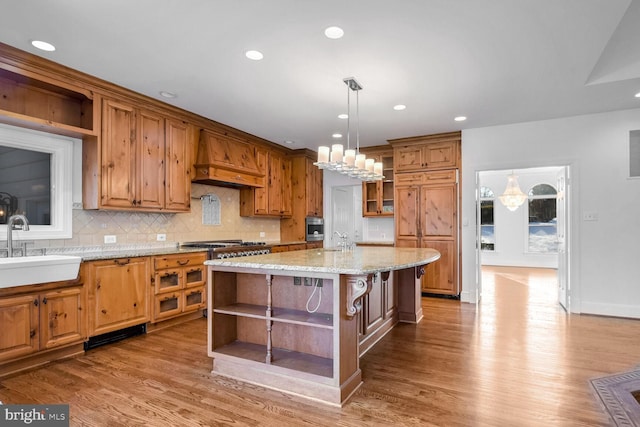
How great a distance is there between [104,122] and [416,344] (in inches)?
151

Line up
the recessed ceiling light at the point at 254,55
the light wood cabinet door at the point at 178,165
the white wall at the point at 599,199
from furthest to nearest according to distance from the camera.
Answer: the white wall at the point at 599,199
the light wood cabinet door at the point at 178,165
the recessed ceiling light at the point at 254,55

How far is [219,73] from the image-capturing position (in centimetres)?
316

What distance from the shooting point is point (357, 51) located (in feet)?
9.03

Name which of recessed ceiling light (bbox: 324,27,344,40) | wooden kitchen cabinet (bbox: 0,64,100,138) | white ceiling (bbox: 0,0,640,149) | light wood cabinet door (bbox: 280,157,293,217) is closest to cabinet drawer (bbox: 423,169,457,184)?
white ceiling (bbox: 0,0,640,149)

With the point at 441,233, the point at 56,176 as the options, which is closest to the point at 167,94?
the point at 56,176

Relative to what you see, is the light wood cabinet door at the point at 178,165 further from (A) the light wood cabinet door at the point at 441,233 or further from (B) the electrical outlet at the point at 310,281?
(A) the light wood cabinet door at the point at 441,233

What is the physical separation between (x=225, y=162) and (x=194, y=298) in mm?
1888

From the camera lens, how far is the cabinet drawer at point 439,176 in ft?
17.1

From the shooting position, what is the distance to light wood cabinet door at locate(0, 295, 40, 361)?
2473 millimetres

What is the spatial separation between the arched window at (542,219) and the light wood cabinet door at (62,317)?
991cm

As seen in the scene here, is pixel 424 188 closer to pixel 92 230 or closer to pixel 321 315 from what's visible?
pixel 321 315

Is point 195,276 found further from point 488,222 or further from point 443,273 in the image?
point 488,222

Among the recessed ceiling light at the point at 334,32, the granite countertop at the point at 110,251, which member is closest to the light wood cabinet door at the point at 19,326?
the granite countertop at the point at 110,251

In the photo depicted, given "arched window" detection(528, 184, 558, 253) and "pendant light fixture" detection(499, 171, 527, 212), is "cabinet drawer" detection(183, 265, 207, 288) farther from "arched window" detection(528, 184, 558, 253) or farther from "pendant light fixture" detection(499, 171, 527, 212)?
"arched window" detection(528, 184, 558, 253)
